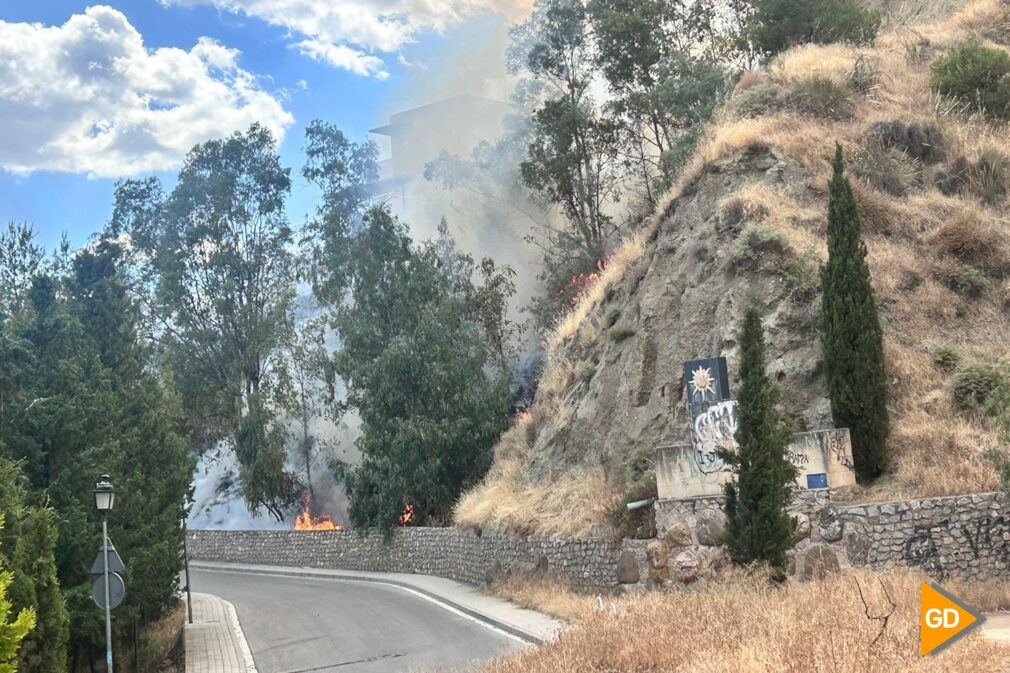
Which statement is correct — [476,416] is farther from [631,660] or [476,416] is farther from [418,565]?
[631,660]

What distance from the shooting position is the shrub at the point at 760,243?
65.4 feet

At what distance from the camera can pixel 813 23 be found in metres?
31.8

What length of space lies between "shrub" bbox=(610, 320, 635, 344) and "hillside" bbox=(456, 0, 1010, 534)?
0.04 m

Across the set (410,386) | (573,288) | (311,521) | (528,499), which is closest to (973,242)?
(528,499)

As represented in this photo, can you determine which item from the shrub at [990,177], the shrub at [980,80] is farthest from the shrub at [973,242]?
the shrub at [980,80]

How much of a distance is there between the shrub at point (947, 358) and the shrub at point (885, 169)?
641 centimetres

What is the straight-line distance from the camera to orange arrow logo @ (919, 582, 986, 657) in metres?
4.86

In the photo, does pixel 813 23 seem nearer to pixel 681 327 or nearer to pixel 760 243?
pixel 760 243

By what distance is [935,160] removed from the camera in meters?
23.6

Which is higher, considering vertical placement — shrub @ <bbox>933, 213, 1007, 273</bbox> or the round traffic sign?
shrub @ <bbox>933, 213, 1007, 273</bbox>

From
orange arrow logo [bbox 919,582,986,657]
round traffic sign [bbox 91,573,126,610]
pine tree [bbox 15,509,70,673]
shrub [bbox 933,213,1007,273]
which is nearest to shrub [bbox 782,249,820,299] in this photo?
shrub [bbox 933,213,1007,273]

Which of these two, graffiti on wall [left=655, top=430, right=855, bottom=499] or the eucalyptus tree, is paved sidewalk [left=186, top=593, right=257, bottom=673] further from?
the eucalyptus tree

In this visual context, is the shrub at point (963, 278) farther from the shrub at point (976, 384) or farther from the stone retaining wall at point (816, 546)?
the stone retaining wall at point (816, 546)

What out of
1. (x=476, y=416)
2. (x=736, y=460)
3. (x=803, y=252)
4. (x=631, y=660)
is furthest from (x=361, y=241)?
(x=631, y=660)
